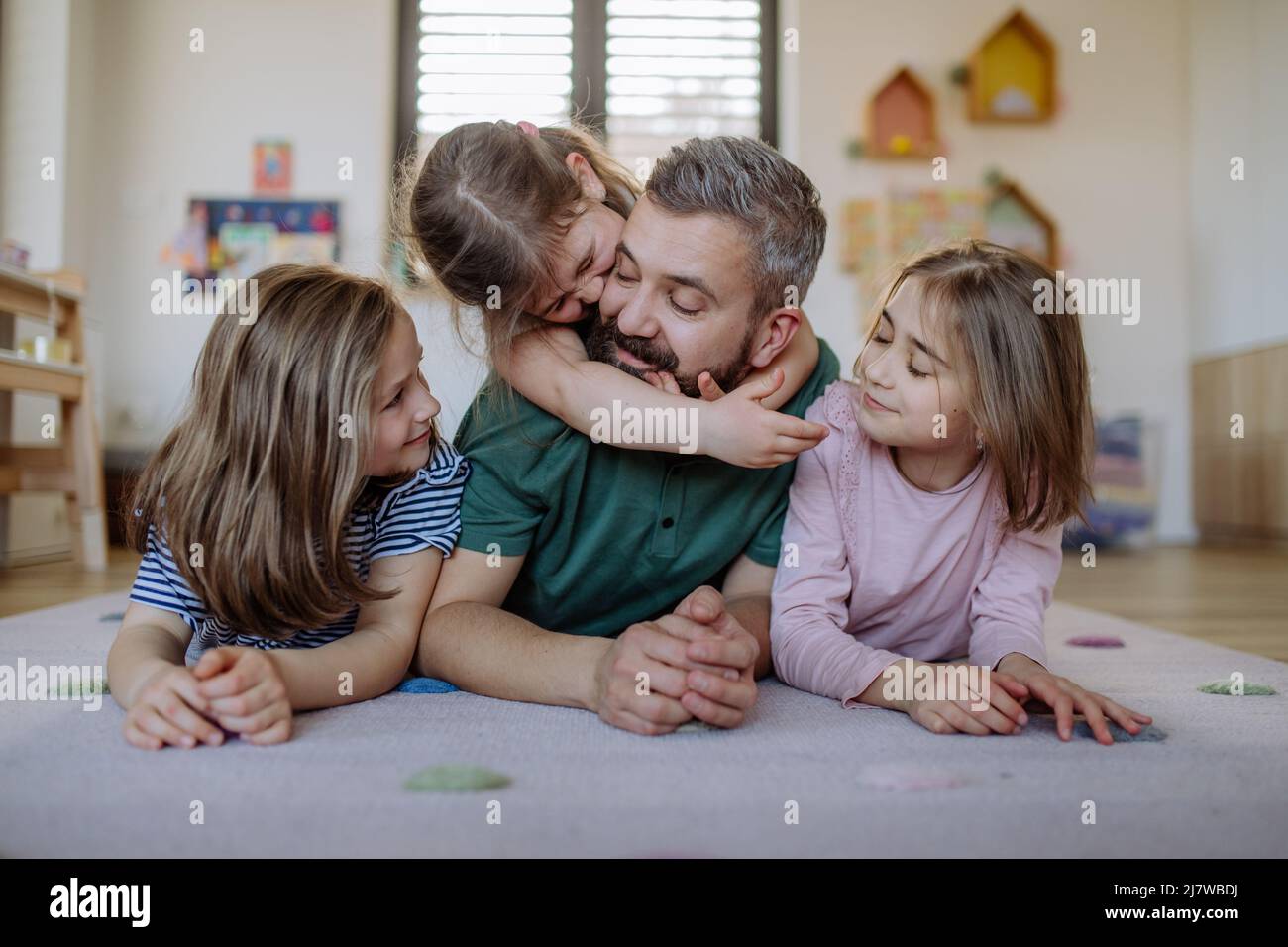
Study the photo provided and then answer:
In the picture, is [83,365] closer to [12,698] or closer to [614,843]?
[12,698]

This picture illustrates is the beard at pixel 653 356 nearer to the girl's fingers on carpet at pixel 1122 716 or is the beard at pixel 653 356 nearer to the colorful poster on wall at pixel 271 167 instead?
the girl's fingers on carpet at pixel 1122 716

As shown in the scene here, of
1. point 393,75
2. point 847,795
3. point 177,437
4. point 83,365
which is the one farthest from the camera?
point 393,75

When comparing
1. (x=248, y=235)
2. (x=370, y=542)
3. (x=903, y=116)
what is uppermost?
(x=903, y=116)

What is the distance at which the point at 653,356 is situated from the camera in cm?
116

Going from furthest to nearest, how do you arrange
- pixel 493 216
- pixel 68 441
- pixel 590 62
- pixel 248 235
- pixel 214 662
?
pixel 590 62 → pixel 248 235 → pixel 68 441 → pixel 493 216 → pixel 214 662

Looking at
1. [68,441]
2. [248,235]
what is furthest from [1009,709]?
[248,235]

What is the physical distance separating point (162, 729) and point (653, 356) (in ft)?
2.02

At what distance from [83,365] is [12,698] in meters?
2.09

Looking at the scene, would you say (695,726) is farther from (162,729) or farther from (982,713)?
(162,729)

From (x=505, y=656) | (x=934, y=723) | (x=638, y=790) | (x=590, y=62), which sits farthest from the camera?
(x=590, y=62)

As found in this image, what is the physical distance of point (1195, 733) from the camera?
95cm

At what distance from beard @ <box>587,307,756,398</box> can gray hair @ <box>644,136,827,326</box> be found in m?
0.06

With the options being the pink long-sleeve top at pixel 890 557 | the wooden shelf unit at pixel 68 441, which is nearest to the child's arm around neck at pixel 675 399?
the pink long-sleeve top at pixel 890 557
